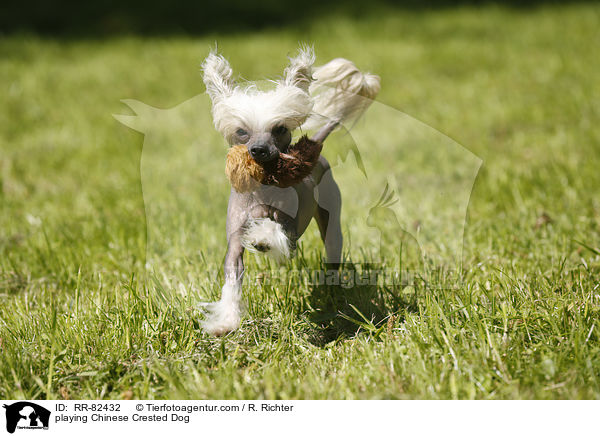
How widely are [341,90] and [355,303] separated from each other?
1.04 metres

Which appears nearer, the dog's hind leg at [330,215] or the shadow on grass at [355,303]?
the dog's hind leg at [330,215]

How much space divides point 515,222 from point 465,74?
190 inches

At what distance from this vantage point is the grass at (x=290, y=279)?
2.07m

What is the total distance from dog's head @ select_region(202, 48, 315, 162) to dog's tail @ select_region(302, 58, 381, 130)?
343 millimetres

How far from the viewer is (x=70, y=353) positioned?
88.4 inches

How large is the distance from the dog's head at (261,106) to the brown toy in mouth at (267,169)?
33 millimetres

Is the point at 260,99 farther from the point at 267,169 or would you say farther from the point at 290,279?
the point at 290,279

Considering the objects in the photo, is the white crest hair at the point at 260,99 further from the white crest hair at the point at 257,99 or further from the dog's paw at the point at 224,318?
the dog's paw at the point at 224,318

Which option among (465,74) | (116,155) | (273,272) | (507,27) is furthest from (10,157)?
(507,27)

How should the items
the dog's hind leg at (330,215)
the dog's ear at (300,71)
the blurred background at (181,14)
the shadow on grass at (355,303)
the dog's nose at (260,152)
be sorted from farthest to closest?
the blurred background at (181,14) → the shadow on grass at (355,303) → the dog's hind leg at (330,215) → the dog's ear at (300,71) → the dog's nose at (260,152)

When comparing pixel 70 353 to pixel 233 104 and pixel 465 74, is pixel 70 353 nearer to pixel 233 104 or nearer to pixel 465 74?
pixel 233 104
